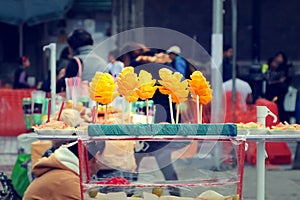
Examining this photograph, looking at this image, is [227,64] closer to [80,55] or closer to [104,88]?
[80,55]

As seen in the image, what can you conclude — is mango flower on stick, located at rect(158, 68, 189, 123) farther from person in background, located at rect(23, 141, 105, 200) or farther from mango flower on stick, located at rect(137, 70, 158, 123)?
person in background, located at rect(23, 141, 105, 200)

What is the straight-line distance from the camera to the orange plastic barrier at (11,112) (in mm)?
14281

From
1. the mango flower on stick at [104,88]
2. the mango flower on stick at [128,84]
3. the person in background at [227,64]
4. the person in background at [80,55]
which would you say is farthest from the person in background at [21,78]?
the mango flower on stick at [128,84]

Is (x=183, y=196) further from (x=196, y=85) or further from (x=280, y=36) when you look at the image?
(x=280, y=36)

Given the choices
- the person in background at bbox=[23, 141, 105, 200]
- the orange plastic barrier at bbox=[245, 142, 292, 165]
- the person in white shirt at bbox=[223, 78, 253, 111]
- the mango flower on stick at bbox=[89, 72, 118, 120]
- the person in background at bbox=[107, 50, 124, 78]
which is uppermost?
the person in background at bbox=[107, 50, 124, 78]

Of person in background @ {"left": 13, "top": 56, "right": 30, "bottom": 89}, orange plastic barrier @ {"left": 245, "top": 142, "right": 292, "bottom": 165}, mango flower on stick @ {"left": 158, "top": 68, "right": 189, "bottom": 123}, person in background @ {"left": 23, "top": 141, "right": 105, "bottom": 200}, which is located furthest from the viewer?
person in background @ {"left": 13, "top": 56, "right": 30, "bottom": 89}

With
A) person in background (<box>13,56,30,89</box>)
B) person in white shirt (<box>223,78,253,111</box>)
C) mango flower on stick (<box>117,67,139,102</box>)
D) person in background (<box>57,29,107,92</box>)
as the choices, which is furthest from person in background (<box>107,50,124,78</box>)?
person in background (<box>13,56,30,89</box>)

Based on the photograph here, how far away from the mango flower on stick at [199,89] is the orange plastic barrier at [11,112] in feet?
28.3

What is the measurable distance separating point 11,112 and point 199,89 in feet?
29.4

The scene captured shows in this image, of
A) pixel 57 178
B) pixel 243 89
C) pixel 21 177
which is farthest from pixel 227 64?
pixel 57 178

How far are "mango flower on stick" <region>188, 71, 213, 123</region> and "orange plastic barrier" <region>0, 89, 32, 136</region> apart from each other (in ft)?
28.3

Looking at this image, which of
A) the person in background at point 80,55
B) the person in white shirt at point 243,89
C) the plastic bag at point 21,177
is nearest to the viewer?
the plastic bag at point 21,177

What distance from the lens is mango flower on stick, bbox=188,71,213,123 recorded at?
5734mm

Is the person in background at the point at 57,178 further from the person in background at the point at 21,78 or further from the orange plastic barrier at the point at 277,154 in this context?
the person in background at the point at 21,78
